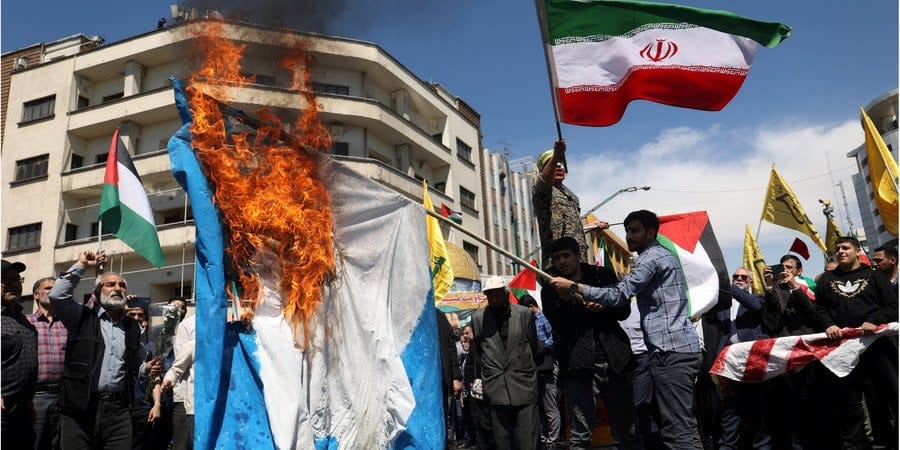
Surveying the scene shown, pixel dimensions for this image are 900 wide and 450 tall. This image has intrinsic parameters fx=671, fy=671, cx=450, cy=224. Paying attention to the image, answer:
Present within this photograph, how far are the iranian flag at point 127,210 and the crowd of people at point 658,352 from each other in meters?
3.97

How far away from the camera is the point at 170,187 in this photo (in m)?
29.6

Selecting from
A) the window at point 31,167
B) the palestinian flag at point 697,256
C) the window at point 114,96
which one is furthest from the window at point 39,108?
the palestinian flag at point 697,256

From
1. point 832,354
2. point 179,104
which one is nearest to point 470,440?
point 832,354

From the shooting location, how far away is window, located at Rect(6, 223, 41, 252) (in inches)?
1158

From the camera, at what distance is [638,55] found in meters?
5.82

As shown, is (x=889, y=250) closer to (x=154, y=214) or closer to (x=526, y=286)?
(x=526, y=286)

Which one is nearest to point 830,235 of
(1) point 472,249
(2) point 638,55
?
(2) point 638,55

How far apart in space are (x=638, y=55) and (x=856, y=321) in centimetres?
325

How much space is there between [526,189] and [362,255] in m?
40.3

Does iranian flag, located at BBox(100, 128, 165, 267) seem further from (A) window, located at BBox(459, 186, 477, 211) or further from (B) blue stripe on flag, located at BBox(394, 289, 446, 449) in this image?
(A) window, located at BBox(459, 186, 477, 211)

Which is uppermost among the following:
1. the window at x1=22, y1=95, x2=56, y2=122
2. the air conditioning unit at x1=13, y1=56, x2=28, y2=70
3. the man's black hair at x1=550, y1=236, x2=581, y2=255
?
the air conditioning unit at x1=13, y1=56, x2=28, y2=70

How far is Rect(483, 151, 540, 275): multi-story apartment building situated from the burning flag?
30552 mm

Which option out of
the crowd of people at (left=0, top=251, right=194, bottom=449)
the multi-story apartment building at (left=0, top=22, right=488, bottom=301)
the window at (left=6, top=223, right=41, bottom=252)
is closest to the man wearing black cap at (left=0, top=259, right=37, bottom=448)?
the crowd of people at (left=0, top=251, right=194, bottom=449)

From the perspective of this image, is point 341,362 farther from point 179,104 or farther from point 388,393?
point 179,104
